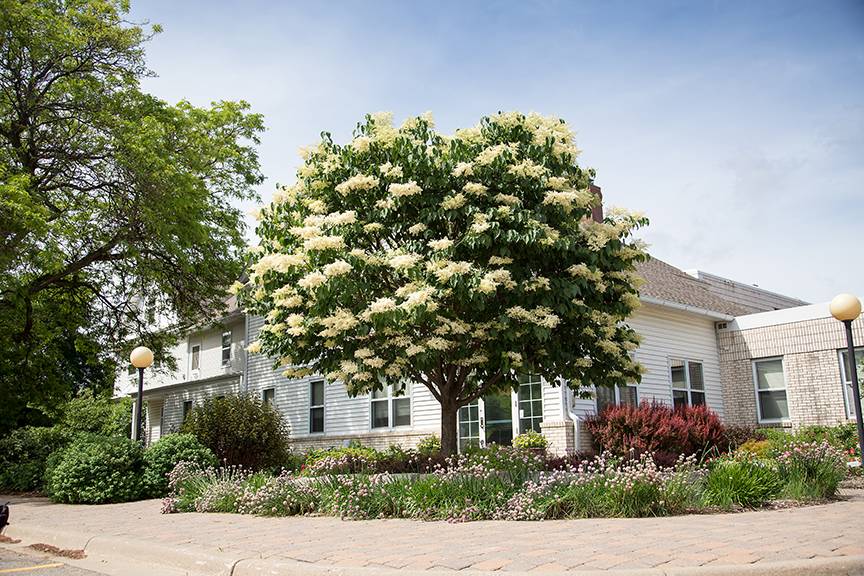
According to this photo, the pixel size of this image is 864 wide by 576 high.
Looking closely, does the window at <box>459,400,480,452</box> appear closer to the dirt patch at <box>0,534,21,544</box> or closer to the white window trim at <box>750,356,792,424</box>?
the white window trim at <box>750,356,792,424</box>

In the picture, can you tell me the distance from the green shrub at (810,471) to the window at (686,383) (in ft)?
29.5

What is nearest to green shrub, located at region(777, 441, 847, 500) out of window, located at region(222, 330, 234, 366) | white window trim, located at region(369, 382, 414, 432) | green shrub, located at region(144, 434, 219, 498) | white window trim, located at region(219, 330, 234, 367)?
white window trim, located at region(369, 382, 414, 432)

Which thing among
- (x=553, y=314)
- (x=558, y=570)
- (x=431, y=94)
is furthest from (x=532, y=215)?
(x=558, y=570)

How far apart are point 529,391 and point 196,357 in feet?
56.7

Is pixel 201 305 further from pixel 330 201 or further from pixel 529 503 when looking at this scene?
pixel 529 503

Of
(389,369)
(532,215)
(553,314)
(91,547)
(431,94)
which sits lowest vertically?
(91,547)

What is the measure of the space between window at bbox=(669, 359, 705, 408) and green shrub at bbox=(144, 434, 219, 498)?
486 inches

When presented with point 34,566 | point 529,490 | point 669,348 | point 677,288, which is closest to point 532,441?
point 669,348

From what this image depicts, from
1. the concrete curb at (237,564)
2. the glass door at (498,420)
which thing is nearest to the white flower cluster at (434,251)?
the concrete curb at (237,564)

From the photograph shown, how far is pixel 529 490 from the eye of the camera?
31.1 feet

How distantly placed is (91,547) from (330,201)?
245 inches

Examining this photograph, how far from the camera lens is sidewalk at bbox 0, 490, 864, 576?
5.88 meters

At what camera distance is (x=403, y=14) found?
8.00 meters

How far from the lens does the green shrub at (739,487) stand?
9.50 meters
